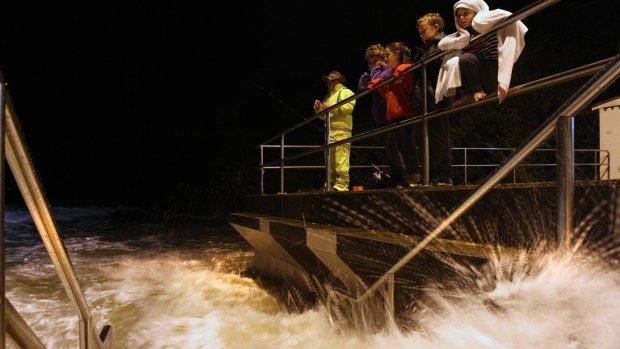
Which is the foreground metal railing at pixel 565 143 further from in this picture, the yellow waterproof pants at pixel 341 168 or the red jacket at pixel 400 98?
the yellow waterproof pants at pixel 341 168

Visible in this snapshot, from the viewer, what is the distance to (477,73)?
162 inches

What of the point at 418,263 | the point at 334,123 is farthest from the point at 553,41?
the point at 418,263

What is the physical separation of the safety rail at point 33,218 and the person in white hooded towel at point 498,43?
266cm

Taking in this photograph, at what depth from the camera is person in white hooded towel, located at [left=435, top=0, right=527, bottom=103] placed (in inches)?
136

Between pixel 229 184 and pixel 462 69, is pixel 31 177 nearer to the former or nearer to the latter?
pixel 462 69

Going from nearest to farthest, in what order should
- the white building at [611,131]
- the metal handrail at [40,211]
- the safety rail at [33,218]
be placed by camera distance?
the safety rail at [33,218] < the metal handrail at [40,211] < the white building at [611,131]

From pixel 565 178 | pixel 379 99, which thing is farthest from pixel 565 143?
pixel 379 99

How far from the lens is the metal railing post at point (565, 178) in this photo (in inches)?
87.5

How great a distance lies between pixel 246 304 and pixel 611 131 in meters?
6.32

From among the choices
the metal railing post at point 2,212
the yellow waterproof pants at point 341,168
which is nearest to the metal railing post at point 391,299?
the metal railing post at point 2,212

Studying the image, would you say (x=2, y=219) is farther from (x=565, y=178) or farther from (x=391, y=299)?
(x=391, y=299)

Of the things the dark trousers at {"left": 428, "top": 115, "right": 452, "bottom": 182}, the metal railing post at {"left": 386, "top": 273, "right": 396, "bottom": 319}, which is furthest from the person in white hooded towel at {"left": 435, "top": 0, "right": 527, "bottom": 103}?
the metal railing post at {"left": 386, "top": 273, "right": 396, "bottom": 319}

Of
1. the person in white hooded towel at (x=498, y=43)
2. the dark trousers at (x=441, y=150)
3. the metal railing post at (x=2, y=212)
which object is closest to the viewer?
the metal railing post at (x=2, y=212)

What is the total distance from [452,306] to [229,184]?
88.6ft
